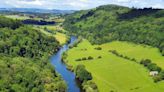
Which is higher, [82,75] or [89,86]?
[82,75]

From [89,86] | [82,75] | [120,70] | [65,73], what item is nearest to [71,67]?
[65,73]

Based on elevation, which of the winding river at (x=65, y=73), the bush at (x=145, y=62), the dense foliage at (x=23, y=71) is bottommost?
the winding river at (x=65, y=73)

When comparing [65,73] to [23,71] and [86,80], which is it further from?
[23,71]

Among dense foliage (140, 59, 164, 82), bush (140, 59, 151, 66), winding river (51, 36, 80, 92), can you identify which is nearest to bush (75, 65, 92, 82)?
winding river (51, 36, 80, 92)

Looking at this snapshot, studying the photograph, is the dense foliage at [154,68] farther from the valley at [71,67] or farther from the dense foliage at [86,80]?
the dense foliage at [86,80]

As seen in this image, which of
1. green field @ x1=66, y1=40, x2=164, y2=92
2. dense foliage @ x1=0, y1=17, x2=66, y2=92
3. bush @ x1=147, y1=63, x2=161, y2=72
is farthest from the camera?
bush @ x1=147, y1=63, x2=161, y2=72

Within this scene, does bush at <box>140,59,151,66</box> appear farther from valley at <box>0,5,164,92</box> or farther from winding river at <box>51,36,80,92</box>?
winding river at <box>51,36,80,92</box>

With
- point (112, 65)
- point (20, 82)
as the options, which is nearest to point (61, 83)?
point (20, 82)

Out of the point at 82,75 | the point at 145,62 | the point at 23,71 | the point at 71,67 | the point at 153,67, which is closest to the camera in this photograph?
the point at 23,71

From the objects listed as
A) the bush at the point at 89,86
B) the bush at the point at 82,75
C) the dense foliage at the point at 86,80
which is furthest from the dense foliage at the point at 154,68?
the bush at the point at 82,75
